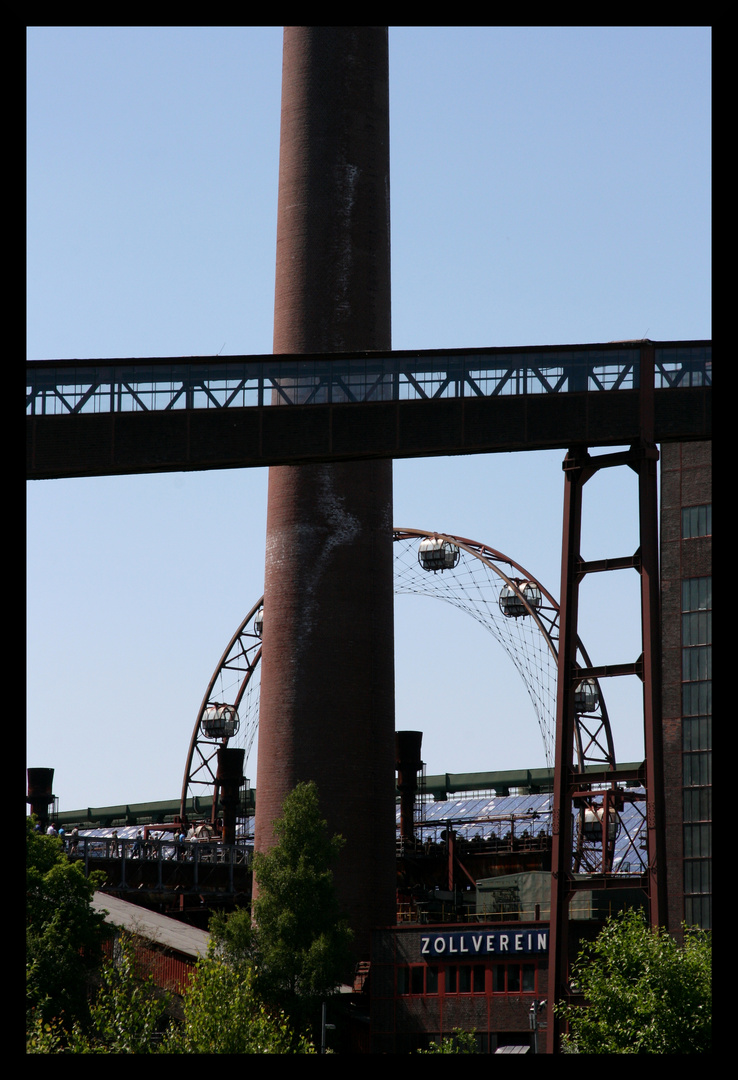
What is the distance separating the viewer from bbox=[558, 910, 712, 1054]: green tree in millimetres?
26781

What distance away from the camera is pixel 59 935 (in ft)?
124

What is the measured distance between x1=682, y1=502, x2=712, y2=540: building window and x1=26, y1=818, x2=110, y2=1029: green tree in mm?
23911

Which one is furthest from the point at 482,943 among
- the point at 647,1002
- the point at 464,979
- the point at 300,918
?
the point at 647,1002

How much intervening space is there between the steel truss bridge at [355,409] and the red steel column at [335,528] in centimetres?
1069

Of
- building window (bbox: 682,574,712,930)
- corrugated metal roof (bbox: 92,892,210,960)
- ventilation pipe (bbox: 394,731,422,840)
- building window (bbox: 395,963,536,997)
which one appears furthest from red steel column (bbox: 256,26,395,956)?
ventilation pipe (bbox: 394,731,422,840)

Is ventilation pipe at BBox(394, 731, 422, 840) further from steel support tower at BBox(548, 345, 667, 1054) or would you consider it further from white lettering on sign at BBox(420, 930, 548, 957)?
steel support tower at BBox(548, 345, 667, 1054)

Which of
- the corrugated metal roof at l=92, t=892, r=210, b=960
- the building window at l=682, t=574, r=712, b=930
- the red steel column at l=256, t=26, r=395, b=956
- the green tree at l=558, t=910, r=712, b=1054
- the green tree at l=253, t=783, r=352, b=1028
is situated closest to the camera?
the green tree at l=558, t=910, r=712, b=1054

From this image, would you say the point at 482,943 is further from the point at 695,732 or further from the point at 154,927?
the point at 154,927

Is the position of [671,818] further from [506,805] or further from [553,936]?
[506,805]

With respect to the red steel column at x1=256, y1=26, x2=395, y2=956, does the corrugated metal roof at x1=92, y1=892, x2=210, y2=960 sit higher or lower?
lower
